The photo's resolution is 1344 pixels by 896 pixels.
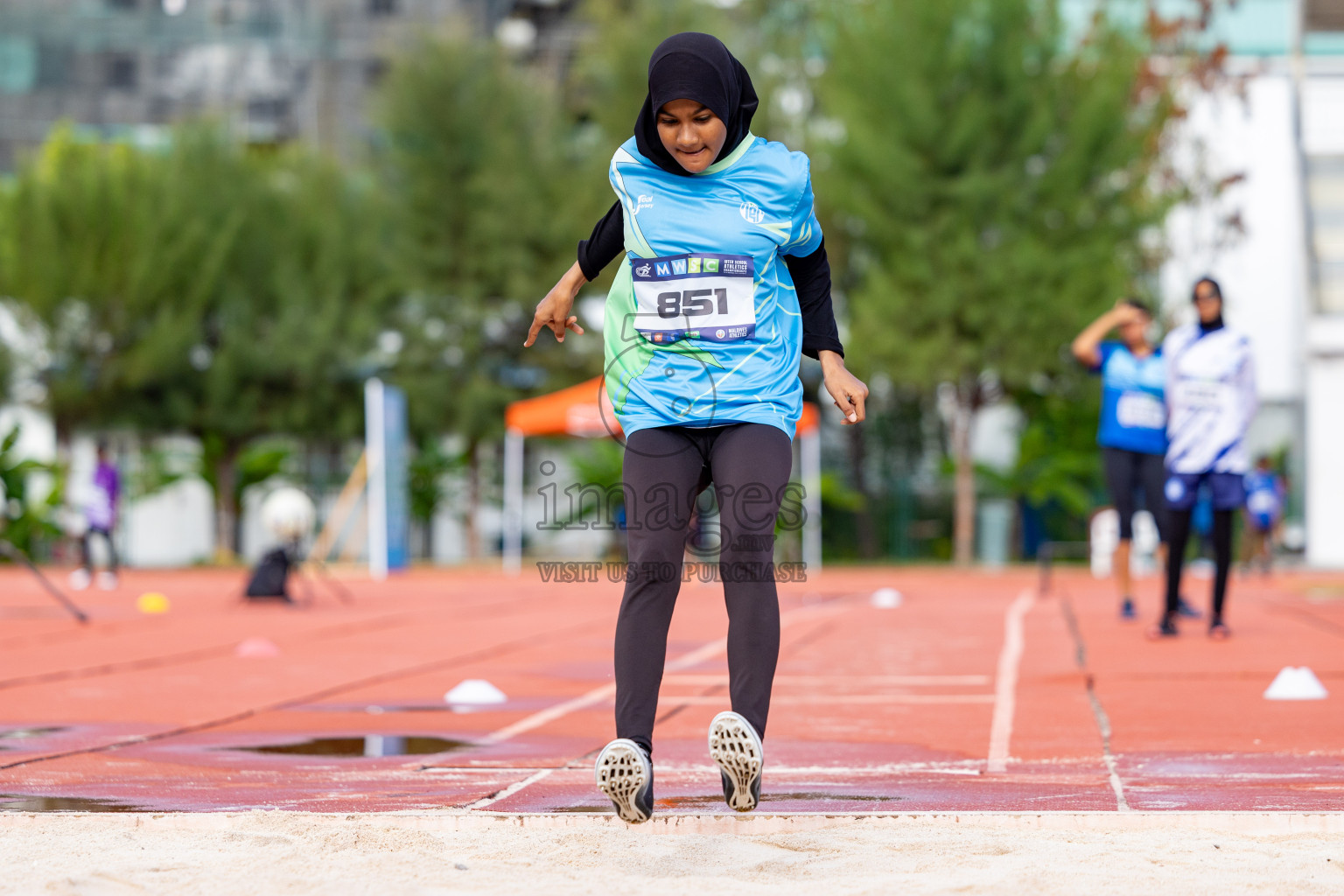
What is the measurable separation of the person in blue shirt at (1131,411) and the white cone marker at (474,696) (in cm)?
452

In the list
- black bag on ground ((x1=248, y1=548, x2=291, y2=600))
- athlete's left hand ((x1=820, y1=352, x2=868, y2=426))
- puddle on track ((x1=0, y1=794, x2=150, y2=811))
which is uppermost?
athlete's left hand ((x1=820, y1=352, x2=868, y2=426))

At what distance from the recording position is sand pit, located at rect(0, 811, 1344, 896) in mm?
3037

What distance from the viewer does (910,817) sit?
360cm

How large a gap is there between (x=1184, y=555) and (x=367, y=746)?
5.32 m

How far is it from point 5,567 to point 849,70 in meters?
16.0

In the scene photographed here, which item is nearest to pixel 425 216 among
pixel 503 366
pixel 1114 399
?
pixel 503 366

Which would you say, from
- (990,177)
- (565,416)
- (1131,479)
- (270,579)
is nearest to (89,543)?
(565,416)

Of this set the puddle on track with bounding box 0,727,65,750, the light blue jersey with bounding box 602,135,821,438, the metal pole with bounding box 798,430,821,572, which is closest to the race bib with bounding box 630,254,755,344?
the light blue jersey with bounding box 602,135,821,438

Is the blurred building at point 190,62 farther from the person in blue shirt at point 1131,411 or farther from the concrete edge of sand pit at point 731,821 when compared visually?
the concrete edge of sand pit at point 731,821

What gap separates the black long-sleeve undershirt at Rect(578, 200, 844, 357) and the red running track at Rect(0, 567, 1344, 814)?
44.7 inches

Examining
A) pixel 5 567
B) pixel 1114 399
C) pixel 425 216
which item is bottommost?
pixel 5 567

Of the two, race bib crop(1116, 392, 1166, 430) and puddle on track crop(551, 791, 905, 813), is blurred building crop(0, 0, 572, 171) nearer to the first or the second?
race bib crop(1116, 392, 1166, 430)

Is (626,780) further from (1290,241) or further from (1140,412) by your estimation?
(1290,241)

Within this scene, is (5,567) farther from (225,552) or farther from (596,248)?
(596,248)
